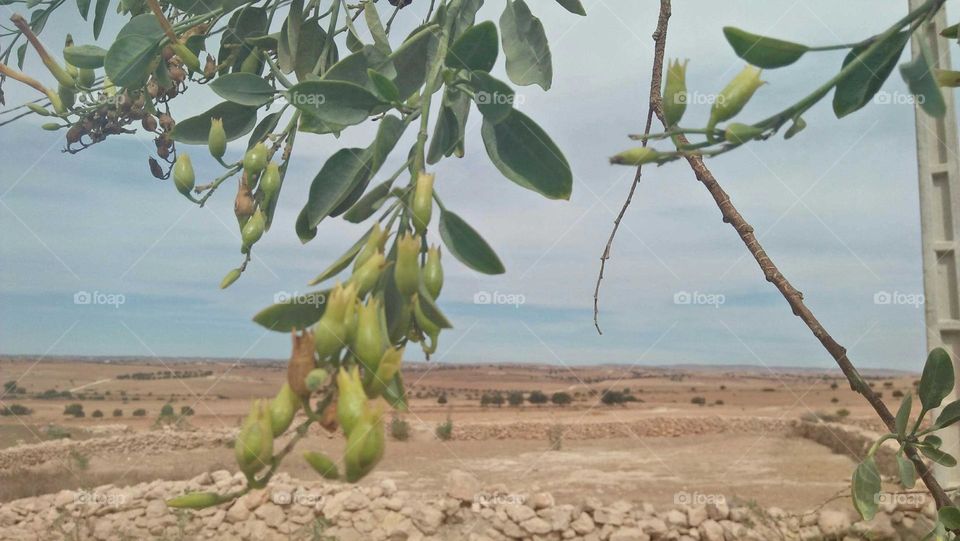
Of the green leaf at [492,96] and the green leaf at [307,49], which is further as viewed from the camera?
the green leaf at [307,49]

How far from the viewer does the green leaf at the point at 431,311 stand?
353mm

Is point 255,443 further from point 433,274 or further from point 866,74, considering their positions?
point 866,74

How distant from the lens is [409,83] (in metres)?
0.51

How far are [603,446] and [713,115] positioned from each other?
14.6 feet

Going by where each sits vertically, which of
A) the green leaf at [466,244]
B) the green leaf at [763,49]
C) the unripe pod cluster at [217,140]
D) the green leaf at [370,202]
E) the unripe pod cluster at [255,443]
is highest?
the unripe pod cluster at [217,140]

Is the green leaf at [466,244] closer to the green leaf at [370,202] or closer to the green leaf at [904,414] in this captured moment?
the green leaf at [370,202]

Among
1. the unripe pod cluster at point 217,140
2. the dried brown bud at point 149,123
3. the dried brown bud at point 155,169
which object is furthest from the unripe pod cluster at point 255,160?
the dried brown bud at point 149,123

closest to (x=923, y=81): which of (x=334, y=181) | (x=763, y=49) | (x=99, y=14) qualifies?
(x=763, y=49)

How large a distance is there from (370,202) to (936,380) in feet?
1.38

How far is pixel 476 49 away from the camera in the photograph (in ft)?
1.33

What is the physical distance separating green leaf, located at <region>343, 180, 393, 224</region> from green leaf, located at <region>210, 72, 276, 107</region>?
0.58ft

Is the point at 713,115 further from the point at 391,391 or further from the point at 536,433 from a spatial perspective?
the point at 536,433

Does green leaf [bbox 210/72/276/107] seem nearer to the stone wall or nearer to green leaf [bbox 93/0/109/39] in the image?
green leaf [bbox 93/0/109/39]

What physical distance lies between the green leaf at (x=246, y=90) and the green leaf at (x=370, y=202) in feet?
0.58
